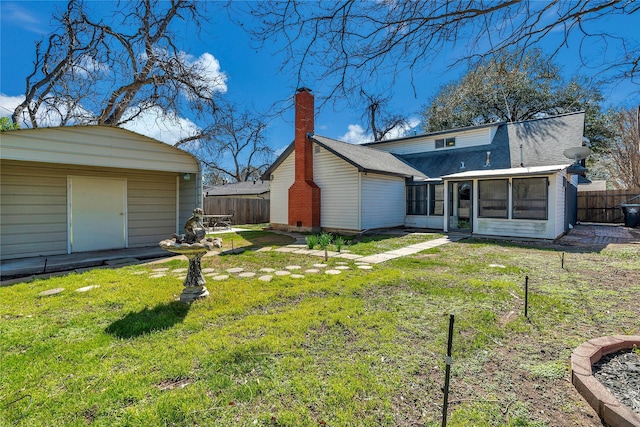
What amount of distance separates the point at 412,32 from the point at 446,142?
49.3 feet

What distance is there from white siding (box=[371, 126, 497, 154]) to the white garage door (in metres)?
14.5

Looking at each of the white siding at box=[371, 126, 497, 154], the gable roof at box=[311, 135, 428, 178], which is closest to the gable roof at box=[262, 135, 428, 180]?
the gable roof at box=[311, 135, 428, 178]

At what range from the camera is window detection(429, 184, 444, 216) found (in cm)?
1348

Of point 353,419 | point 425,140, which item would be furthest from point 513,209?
point 353,419

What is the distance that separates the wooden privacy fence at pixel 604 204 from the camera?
1628cm

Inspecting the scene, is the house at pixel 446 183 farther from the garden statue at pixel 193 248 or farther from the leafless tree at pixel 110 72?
the garden statue at pixel 193 248

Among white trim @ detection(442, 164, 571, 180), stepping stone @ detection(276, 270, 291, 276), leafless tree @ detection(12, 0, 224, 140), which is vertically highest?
leafless tree @ detection(12, 0, 224, 140)

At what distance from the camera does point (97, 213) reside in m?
8.11

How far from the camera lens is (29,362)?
2.60 meters

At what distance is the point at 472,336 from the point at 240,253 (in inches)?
245

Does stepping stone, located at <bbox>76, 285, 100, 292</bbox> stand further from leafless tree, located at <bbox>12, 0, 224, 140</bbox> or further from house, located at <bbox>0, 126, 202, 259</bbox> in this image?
leafless tree, located at <bbox>12, 0, 224, 140</bbox>

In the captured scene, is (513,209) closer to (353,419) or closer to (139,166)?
(353,419)

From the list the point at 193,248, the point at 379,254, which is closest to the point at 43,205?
the point at 193,248

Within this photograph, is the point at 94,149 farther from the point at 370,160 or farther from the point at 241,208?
the point at 241,208
